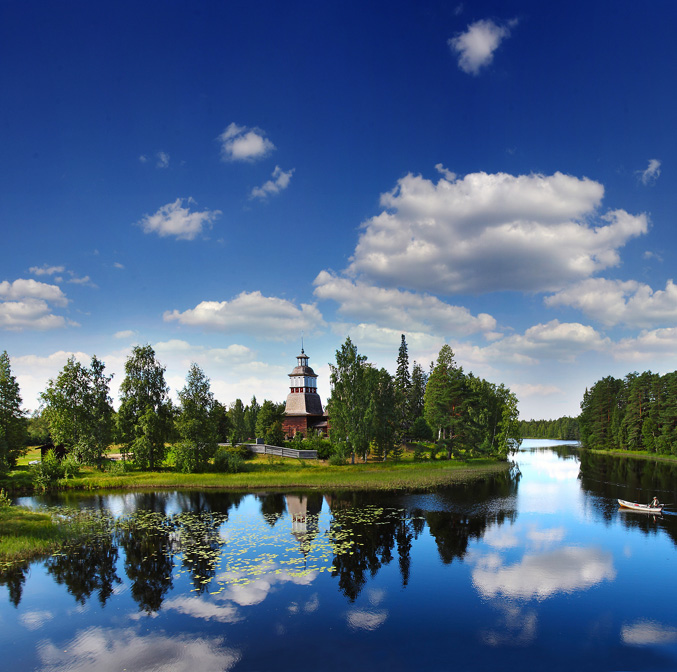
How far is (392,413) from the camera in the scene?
209 feet

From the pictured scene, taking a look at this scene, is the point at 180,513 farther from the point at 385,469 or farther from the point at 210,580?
the point at 385,469

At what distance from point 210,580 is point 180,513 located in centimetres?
1525

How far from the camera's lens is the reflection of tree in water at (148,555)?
18.4 metres

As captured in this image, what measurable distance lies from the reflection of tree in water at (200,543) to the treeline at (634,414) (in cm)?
8133

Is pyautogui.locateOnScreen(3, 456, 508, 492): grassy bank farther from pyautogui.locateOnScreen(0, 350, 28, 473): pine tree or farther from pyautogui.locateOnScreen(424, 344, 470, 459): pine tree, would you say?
pyautogui.locateOnScreen(424, 344, 470, 459): pine tree

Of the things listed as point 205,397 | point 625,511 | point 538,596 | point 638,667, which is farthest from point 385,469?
point 638,667

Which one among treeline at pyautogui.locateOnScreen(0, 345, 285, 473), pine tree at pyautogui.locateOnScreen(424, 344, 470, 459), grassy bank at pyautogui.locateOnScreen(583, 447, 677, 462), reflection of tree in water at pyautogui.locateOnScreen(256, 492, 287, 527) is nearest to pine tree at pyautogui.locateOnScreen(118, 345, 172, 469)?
treeline at pyautogui.locateOnScreen(0, 345, 285, 473)

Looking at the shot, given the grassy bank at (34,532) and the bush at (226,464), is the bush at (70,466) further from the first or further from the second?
the grassy bank at (34,532)

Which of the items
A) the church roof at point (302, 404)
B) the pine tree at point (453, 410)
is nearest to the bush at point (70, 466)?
the church roof at point (302, 404)

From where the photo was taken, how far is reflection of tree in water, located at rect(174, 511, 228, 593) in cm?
2044

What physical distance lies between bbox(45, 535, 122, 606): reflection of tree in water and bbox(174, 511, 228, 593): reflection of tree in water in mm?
3292

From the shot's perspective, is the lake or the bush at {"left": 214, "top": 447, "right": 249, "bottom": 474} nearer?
the lake

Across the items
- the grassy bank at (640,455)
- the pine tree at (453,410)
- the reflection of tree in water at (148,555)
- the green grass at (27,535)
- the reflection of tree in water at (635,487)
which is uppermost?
the pine tree at (453,410)

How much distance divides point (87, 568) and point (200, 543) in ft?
18.3
